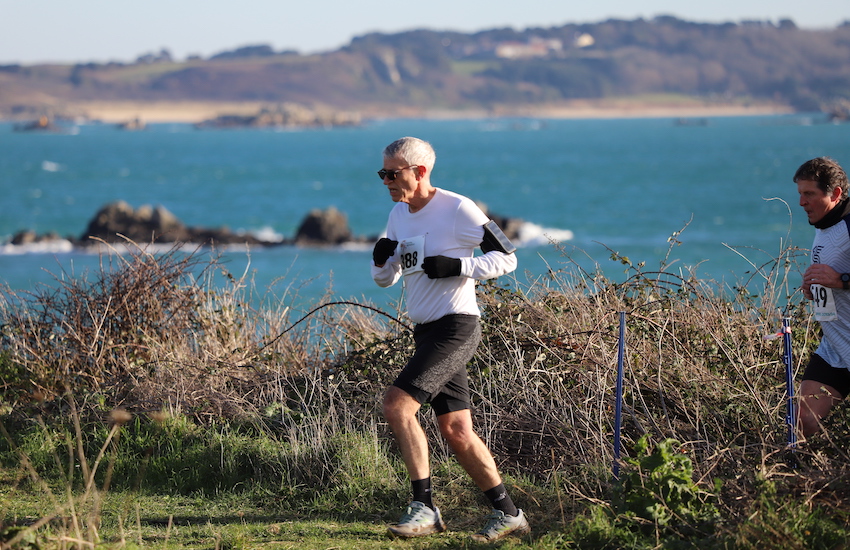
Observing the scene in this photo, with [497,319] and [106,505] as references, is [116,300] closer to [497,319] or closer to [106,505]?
[106,505]

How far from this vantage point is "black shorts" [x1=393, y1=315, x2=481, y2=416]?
474 cm

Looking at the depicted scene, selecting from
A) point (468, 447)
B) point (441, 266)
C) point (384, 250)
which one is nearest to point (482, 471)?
point (468, 447)

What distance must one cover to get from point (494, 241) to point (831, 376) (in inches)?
74.6

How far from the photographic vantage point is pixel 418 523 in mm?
4922

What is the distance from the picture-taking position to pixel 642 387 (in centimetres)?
603

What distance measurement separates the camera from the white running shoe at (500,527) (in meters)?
4.82

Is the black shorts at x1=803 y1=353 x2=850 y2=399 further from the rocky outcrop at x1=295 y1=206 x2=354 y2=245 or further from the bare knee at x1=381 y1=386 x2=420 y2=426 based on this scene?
the rocky outcrop at x1=295 y1=206 x2=354 y2=245

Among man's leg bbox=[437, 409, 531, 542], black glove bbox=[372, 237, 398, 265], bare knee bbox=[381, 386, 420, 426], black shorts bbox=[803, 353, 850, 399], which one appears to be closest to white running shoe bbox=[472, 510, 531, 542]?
man's leg bbox=[437, 409, 531, 542]

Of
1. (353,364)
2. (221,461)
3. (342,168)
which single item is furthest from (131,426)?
(342,168)

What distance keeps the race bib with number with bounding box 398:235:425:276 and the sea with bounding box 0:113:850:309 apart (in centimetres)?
229

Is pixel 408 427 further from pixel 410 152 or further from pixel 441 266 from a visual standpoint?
pixel 410 152

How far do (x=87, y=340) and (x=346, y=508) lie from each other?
10.1ft

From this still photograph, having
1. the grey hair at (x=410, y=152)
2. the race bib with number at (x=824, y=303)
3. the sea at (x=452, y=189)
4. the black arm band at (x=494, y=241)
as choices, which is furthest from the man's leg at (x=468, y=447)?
the sea at (x=452, y=189)

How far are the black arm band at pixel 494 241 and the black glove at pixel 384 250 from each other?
473 mm
